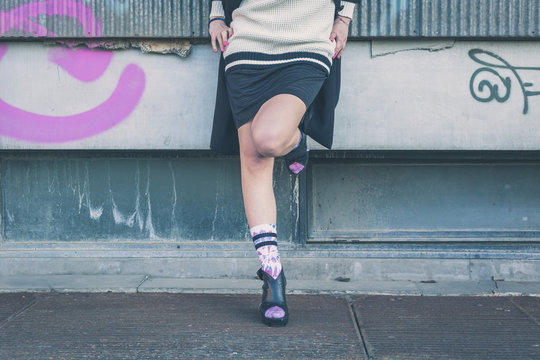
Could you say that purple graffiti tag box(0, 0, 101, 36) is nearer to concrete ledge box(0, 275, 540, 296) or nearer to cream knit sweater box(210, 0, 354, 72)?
cream knit sweater box(210, 0, 354, 72)

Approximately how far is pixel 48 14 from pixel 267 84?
143 centimetres

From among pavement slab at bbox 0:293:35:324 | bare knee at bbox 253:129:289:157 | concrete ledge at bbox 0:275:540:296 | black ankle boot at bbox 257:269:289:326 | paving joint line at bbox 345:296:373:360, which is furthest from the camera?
concrete ledge at bbox 0:275:540:296

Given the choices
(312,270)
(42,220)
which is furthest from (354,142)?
(42,220)

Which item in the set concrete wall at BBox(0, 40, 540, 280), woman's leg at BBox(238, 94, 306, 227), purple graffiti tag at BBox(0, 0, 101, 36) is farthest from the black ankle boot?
purple graffiti tag at BBox(0, 0, 101, 36)

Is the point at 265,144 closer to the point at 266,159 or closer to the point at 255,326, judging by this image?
the point at 266,159

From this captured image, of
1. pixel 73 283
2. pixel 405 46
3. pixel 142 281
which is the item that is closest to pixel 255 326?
pixel 142 281

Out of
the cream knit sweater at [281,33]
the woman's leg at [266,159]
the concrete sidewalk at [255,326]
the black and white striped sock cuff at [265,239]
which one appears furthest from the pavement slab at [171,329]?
the cream knit sweater at [281,33]

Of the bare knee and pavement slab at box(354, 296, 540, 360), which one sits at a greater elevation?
the bare knee

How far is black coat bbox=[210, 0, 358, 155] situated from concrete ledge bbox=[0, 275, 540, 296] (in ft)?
2.49

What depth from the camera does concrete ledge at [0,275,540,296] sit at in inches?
114

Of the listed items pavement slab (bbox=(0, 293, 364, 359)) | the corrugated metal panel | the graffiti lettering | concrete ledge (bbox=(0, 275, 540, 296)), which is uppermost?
the corrugated metal panel

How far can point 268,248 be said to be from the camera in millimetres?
2443

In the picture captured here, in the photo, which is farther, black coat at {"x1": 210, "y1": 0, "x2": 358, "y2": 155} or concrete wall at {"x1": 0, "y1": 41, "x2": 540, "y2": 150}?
concrete wall at {"x1": 0, "y1": 41, "x2": 540, "y2": 150}

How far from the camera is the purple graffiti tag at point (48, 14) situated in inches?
119
